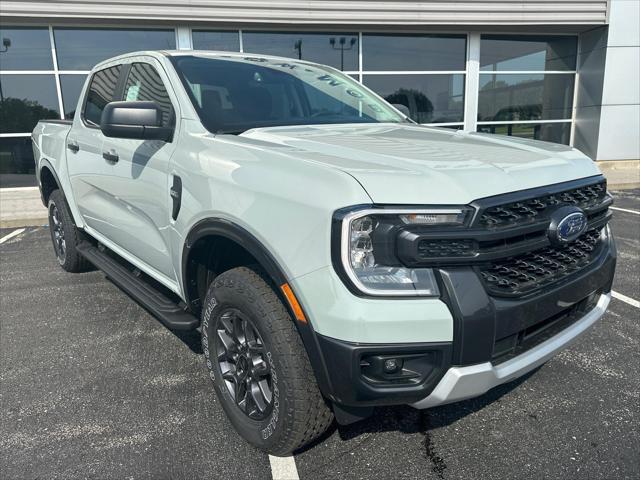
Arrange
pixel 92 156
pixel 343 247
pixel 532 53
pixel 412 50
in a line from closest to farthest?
pixel 343 247 < pixel 92 156 < pixel 412 50 < pixel 532 53

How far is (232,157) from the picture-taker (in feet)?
7.75

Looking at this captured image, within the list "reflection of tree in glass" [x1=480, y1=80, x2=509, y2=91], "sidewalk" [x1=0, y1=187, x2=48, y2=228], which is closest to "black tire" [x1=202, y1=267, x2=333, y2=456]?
"sidewalk" [x1=0, y1=187, x2=48, y2=228]

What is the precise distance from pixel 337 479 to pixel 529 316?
1105mm

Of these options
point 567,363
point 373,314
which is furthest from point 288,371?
point 567,363

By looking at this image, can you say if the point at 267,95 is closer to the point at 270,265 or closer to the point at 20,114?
the point at 270,265

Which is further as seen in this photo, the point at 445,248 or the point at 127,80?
the point at 127,80

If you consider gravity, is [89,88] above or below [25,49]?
below

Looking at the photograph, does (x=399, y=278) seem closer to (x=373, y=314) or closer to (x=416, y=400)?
(x=373, y=314)

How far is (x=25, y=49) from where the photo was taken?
10320mm

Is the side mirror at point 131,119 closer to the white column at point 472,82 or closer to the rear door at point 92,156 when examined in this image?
the rear door at point 92,156

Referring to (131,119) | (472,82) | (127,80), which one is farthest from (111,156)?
(472,82)

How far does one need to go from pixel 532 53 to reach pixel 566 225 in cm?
1339

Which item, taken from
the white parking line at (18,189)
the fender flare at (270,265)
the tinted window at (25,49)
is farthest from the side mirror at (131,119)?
the tinted window at (25,49)

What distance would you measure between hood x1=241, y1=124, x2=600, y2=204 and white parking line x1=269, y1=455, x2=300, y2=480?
134 cm
